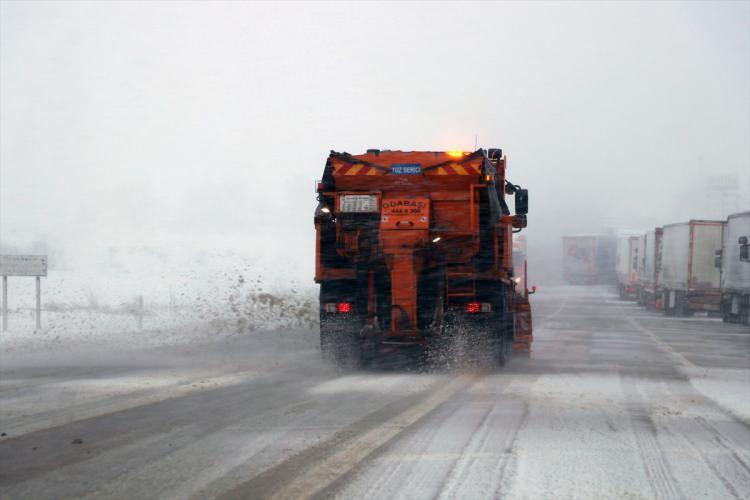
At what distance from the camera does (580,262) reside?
7188cm

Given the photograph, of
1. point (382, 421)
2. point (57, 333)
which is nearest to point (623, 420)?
point (382, 421)

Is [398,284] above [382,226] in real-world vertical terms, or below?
below

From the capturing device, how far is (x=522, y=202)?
13.8m

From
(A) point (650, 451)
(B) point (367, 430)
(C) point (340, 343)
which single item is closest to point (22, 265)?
(C) point (340, 343)

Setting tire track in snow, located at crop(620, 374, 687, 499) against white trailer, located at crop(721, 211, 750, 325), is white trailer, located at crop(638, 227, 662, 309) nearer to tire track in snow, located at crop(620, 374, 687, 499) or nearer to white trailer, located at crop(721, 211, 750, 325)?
white trailer, located at crop(721, 211, 750, 325)

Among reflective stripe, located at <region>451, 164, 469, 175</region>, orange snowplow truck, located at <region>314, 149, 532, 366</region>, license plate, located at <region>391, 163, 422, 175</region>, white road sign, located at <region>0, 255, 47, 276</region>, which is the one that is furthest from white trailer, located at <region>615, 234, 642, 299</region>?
license plate, located at <region>391, 163, 422, 175</region>

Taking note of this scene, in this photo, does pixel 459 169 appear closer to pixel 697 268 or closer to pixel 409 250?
pixel 409 250

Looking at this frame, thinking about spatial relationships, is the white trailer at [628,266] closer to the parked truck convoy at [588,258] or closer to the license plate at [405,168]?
the parked truck convoy at [588,258]

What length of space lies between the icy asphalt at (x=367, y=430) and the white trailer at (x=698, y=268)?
2030 centimetres

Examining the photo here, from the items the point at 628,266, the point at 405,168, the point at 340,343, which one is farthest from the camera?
the point at 628,266

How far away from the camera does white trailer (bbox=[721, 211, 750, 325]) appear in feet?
93.5

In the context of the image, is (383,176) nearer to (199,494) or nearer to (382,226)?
(382,226)

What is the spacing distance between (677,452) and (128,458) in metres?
4.43

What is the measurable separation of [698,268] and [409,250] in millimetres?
24683
